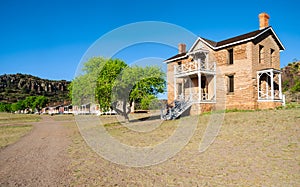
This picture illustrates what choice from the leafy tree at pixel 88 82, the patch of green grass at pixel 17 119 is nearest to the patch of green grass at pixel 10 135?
the leafy tree at pixel 88 82

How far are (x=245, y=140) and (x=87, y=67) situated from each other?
67.2ft

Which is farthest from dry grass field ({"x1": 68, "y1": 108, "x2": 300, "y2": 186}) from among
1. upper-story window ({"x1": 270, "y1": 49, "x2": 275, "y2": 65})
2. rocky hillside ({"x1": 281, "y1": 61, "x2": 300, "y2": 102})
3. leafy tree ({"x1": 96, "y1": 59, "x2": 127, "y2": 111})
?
rocky hillside ({"x1": 281, "y1": 61, "x2": 300, "y2": 102})

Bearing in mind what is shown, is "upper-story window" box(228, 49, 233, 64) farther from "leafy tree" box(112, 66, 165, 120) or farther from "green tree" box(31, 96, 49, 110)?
"green tree" box(31, 96, 49, 110)

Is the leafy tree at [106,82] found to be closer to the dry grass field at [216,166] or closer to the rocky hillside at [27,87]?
the dry grass field at [216,166]

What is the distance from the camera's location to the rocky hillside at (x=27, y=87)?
15925 centimetres

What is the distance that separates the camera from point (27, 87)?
17700cm

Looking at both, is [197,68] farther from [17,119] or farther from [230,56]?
[17,119]

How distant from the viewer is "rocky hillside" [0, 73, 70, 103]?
15925 centimetres

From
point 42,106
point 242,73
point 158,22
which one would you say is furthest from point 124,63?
point 42,106

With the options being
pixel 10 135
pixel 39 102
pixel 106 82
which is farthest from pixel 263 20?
pixel 39 102

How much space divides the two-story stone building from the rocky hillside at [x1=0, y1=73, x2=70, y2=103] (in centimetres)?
14277

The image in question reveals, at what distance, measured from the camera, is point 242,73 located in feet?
78.8

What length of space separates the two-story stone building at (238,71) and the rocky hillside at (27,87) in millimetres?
142765

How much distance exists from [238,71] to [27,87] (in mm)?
179084
